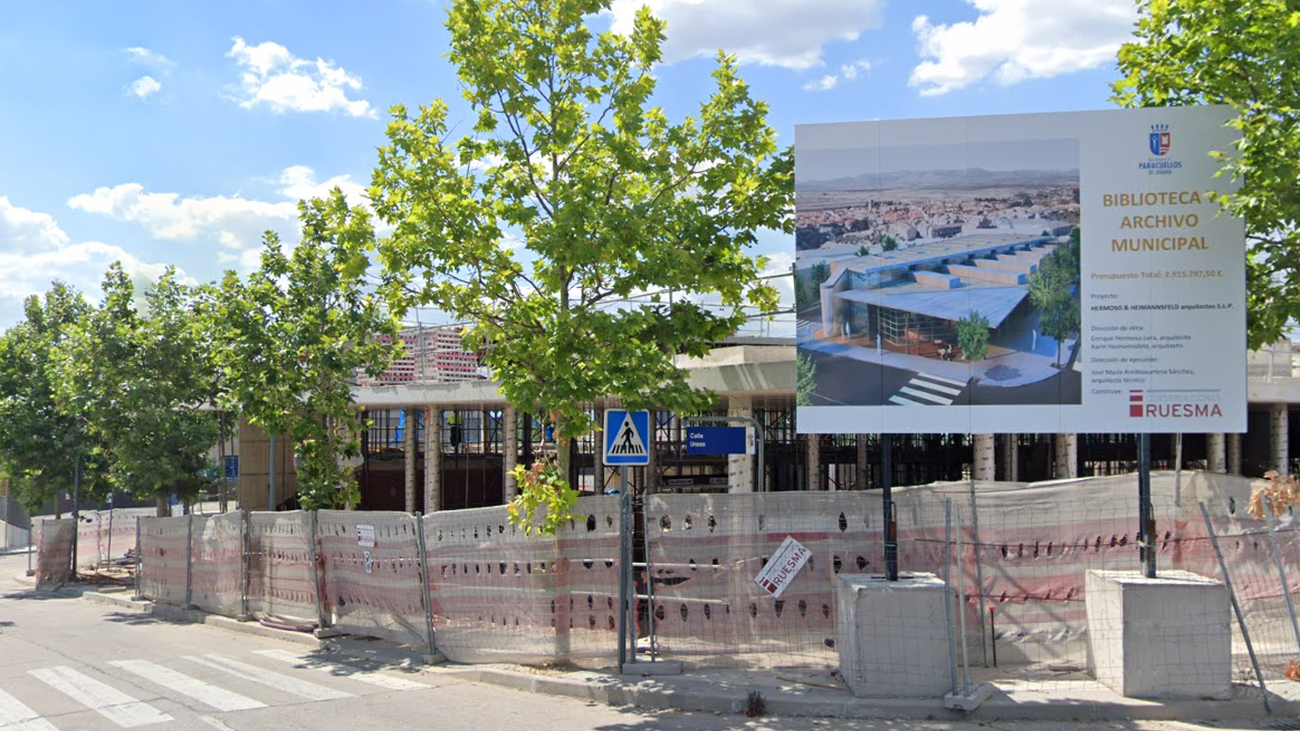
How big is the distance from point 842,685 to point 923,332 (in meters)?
3.40

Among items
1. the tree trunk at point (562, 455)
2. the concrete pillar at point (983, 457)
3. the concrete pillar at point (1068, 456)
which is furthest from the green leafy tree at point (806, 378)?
the concrete pillar at point (1068, 456)

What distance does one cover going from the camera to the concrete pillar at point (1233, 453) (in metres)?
25.2

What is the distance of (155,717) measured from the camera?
9.49 meters

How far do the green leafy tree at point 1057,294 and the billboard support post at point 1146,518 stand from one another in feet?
3.70

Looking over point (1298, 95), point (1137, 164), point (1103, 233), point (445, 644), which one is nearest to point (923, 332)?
point (1103, 233)

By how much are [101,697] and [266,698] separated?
6.40ft

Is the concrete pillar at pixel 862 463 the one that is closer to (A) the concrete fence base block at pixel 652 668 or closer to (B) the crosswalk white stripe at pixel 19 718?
(A) the concrete fence base block at pixel 652 668

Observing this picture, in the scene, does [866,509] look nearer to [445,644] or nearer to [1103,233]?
[1103,233]

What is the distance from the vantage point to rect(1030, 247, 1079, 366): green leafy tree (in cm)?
909

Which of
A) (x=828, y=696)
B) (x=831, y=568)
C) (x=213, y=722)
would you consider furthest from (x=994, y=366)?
(x=213, y=722)

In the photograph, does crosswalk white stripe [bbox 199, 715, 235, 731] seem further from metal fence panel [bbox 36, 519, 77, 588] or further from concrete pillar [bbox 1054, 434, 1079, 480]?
metal fence panel [bbox 36, 519, 77, 588]

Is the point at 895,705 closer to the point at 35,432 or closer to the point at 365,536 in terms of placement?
the point at 365,536

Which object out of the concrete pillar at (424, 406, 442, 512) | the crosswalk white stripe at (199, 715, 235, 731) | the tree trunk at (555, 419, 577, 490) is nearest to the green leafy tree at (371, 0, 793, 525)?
the tree trunk at (555, 419, 577, 490)

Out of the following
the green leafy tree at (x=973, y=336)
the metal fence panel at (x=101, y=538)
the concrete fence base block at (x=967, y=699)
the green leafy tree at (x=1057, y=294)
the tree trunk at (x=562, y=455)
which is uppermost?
the green leafy tree at (x=1057, y=294)
